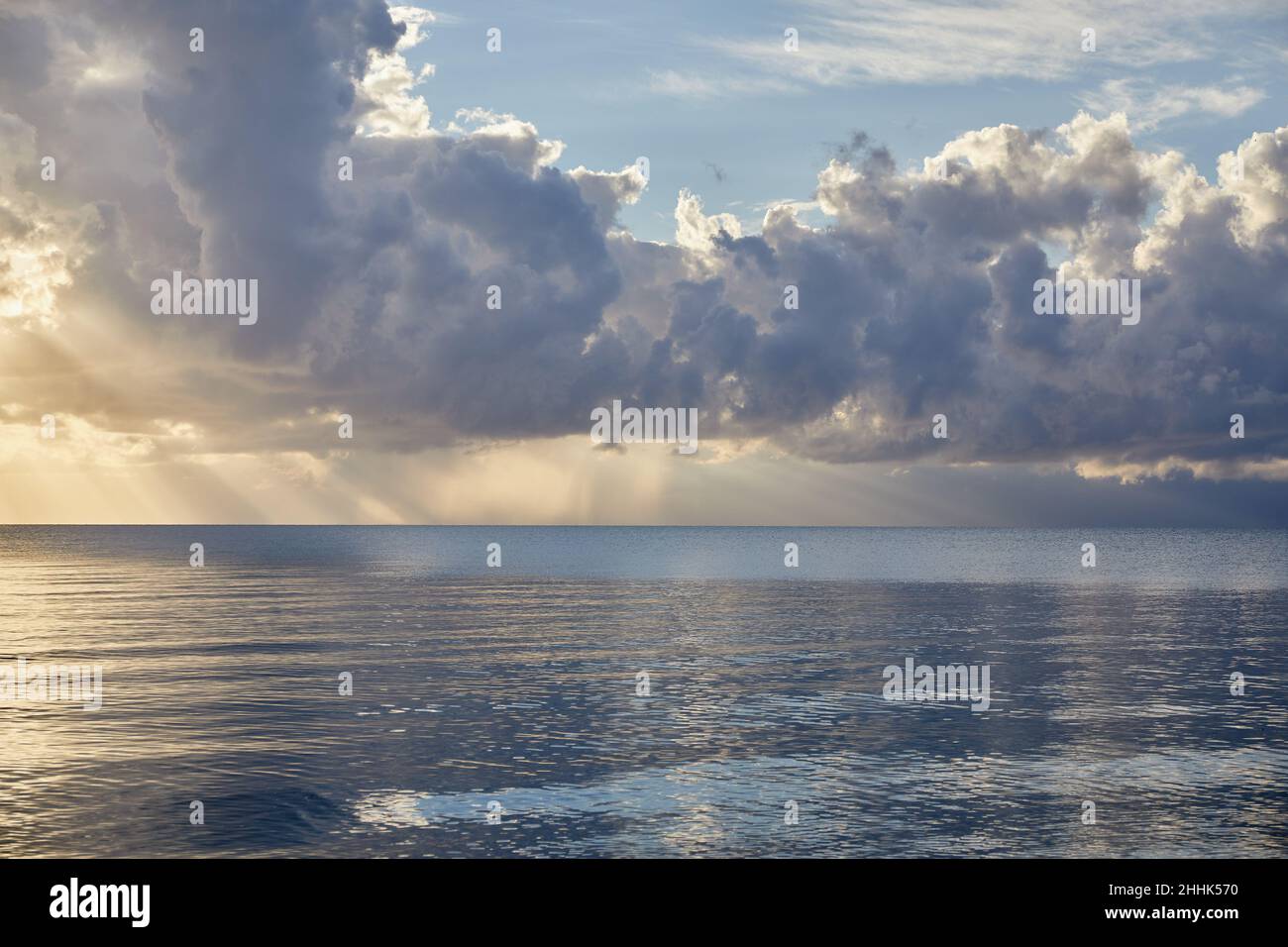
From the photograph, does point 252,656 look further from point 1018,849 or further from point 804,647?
point 1018,849

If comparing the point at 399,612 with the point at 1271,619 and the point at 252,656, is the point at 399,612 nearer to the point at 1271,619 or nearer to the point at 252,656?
the point at 252,656

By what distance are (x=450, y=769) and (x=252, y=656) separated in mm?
31662

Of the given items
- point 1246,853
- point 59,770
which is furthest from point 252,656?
point 1246,853

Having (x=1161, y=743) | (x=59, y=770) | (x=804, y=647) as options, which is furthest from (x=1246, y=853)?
(x=804, y=647)

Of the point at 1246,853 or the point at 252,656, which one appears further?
the point at 252,656

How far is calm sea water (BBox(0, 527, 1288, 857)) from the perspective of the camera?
29.2 metres

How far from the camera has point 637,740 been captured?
134 ft

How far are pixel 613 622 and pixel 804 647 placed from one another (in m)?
22.6

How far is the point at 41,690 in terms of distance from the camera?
51.0 m

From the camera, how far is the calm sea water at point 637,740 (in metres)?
29.2

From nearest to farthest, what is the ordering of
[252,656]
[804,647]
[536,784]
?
1. [536,784]
2. [252,656]
3. [804,647]

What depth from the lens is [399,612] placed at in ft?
322

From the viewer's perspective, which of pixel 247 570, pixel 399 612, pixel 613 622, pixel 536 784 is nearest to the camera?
pixel 536 784
